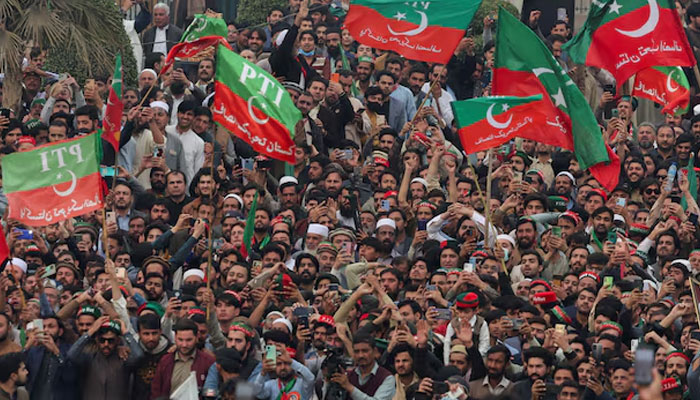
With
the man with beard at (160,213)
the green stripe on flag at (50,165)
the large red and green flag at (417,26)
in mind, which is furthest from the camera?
the large red and green flag at (417,26)

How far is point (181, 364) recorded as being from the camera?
18328 millimetres

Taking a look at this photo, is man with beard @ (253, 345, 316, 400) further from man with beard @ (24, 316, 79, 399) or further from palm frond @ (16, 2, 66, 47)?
palm frond @ (16, 2, 66, 47)

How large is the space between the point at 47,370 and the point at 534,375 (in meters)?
4.21

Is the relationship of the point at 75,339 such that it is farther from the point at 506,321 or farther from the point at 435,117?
the point at 435,117

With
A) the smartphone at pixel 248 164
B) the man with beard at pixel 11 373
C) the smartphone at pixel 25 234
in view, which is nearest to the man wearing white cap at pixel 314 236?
the smartphone at pixel 248 164

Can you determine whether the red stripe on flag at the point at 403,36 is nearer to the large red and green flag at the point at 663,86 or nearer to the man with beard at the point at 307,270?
the large red and green flag at the point at 663,86

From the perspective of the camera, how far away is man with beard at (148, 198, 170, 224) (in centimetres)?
2241

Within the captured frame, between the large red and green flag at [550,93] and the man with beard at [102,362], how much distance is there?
4.93 metres

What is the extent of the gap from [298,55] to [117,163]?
385 cm

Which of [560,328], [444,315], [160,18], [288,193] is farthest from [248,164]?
[560,328]

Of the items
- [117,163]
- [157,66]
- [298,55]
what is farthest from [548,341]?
[157,66]

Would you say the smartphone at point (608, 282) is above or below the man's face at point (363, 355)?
below

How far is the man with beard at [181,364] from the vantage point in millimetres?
18203

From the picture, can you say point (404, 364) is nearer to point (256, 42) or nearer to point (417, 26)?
point (417, 26)
